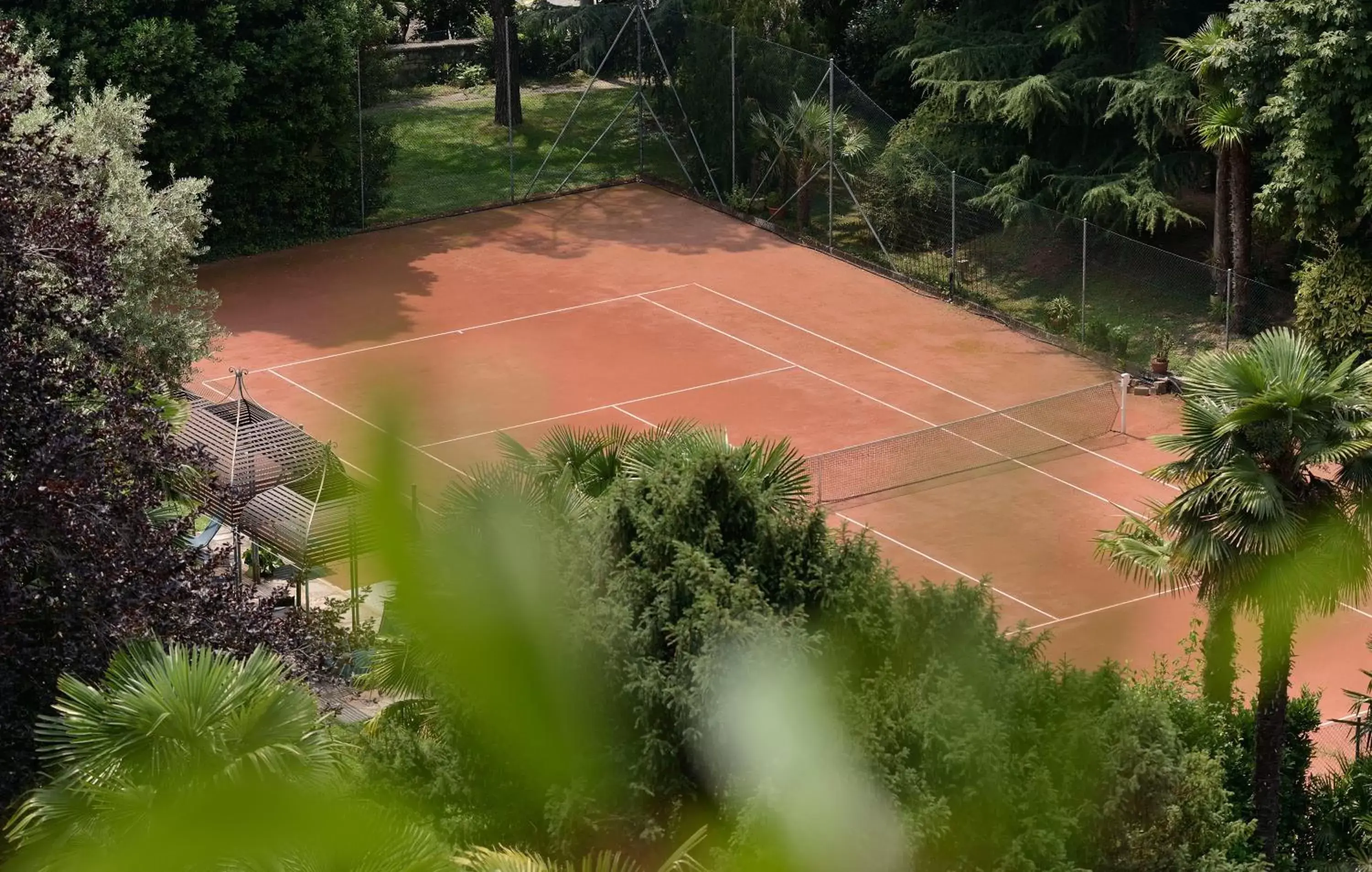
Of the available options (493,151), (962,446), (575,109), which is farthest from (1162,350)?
(493,151)

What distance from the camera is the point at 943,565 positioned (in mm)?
20203

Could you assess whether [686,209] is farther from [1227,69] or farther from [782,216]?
[1227,69]

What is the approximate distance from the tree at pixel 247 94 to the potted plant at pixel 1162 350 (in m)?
15.0

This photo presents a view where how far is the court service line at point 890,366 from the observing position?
931 inches

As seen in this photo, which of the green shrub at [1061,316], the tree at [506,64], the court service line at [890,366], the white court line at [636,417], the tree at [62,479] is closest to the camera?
the tree at [62,479]

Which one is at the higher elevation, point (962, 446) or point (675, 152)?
point (675, 152)

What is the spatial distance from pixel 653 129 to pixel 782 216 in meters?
5.25

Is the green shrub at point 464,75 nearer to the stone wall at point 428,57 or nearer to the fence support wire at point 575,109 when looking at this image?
the stone wall at point 428,57

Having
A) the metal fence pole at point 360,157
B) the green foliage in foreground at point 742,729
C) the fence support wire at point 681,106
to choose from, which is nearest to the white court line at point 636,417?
the fence support wire at point 681,106

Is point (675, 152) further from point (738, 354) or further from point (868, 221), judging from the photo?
point (738, 354)

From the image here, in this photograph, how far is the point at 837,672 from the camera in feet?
26.7

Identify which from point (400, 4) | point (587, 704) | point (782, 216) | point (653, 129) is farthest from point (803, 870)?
point (400, 4)

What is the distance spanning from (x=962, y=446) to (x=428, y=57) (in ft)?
77.5

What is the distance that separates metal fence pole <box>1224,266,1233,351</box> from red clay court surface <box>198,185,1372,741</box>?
1930 mm
